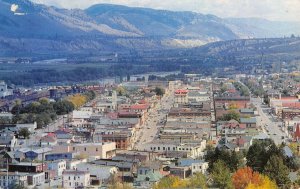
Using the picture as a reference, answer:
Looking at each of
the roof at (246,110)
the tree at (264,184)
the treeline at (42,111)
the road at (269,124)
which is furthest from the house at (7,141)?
the roof at (246,110)

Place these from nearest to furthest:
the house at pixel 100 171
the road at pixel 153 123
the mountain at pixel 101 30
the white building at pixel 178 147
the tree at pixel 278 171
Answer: the tree at pixel 278 171 → the house at pixel 100 171 → the white building at pixel 178 147 → the road at pixel 153 123 → the mountain at pixel 101 30

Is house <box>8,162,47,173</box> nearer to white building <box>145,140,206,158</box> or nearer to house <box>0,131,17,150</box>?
house <box>0,131,17,150</box>

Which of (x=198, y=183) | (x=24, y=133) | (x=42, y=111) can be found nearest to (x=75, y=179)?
(x=198, y=183)

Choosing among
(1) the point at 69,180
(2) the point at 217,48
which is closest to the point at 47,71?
(2) the point at 217,48

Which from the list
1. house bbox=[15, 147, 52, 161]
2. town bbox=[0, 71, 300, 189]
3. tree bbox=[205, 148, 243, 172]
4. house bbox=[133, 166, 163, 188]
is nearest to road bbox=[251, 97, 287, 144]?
town bbox=[0, 71, 300, 189]

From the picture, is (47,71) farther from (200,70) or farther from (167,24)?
(167,24)

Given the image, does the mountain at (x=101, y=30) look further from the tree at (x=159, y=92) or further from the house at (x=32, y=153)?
the house at (x=32, y=153)
